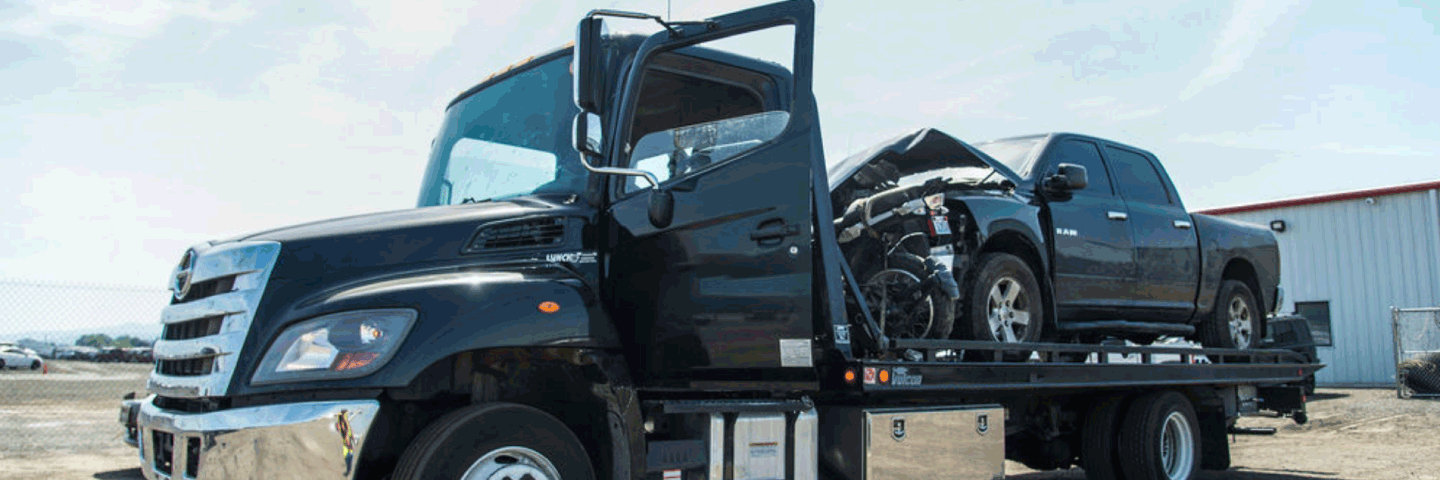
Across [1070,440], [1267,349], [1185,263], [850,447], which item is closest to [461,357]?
[850,447]

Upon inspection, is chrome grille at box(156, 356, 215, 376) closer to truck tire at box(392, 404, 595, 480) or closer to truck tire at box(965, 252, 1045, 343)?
truck tire at box(392, 404, 595, 480)

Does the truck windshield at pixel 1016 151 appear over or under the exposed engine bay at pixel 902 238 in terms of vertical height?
over

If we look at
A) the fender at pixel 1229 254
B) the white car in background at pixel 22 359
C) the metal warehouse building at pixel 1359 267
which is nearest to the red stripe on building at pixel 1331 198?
the metal warehouse building at pixel 1359 267

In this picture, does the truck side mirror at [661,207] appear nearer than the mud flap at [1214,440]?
Yes

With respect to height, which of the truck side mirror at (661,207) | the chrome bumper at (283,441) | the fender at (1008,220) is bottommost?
the chrome bumper at (283,441)

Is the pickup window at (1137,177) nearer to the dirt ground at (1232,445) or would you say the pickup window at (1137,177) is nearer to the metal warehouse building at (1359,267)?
the dirt ground at (1232,445)

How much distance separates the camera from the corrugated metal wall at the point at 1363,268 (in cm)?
2319

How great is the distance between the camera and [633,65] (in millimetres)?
5090

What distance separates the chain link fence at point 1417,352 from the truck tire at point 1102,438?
41.0 ft

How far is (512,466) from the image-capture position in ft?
14.3

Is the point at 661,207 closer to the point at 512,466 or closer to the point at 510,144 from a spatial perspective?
the point at 510,144

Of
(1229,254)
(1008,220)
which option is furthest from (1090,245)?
(1229,254)

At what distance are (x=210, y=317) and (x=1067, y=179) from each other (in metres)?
5.17

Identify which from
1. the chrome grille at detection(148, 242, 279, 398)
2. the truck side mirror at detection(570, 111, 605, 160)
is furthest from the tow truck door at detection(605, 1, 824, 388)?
the chrome grille at detection(148, 242, 279, 398)
